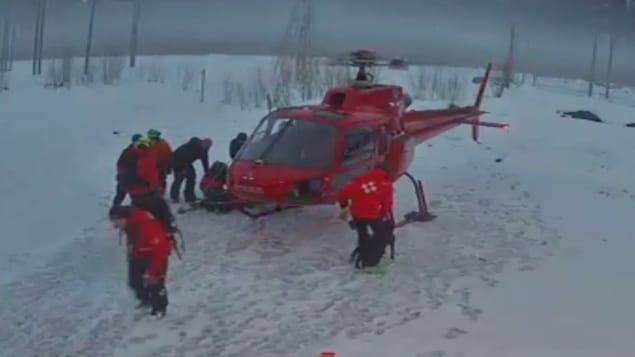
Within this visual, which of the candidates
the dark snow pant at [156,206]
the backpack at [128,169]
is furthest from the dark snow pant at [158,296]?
the backpack at [128,169]

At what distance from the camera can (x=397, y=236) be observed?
13336 mm

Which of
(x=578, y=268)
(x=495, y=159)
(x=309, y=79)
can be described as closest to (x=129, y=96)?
(x=309, y=79)

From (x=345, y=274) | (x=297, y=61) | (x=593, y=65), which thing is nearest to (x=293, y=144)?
(x=345, y=274)

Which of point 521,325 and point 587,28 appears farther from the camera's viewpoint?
point 587,28

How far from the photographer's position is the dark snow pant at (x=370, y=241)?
37.4 feet

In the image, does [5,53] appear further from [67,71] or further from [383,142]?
[383,142]

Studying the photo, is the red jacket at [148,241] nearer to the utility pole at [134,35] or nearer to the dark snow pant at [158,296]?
the dark snow pant at [158,296]

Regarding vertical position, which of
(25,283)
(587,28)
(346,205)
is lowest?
(25,283)

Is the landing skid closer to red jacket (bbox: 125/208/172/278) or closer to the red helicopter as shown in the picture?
the red helicopter

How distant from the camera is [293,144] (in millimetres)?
13453

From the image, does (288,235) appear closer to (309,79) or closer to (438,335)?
(438,335)

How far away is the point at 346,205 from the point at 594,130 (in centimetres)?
1722

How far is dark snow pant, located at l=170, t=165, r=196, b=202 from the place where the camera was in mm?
15211

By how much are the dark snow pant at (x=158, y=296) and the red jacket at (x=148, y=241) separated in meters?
0.14
